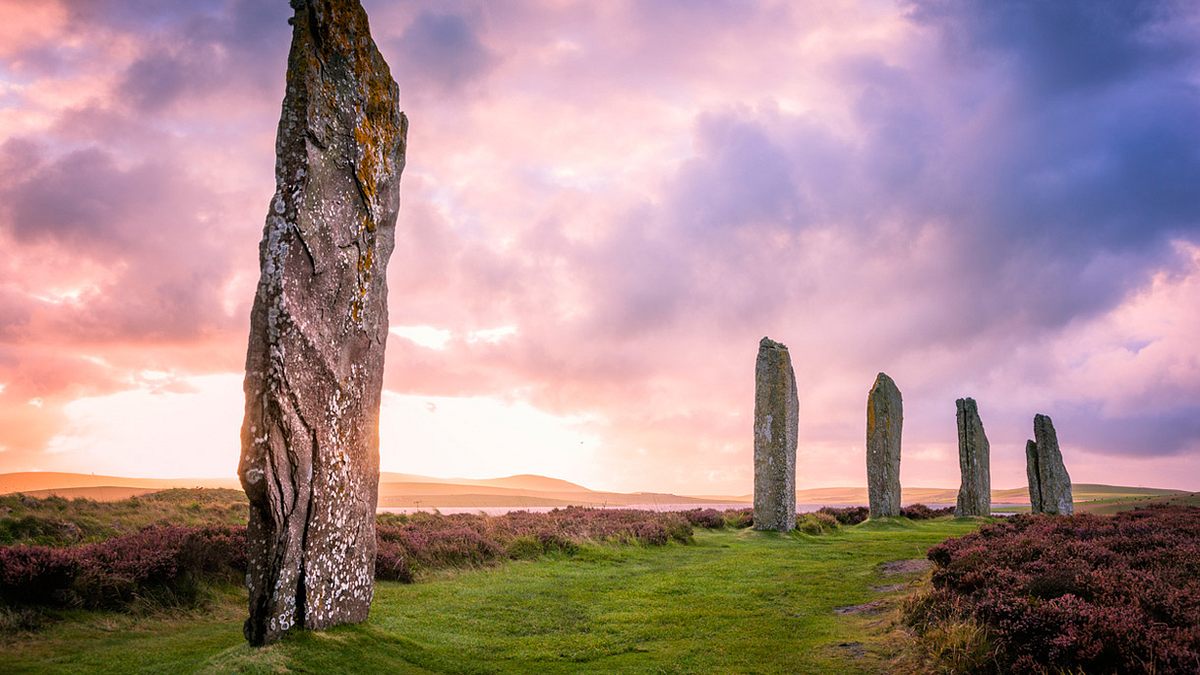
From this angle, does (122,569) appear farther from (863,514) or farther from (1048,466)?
(1048,466)

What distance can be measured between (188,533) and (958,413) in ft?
98.6

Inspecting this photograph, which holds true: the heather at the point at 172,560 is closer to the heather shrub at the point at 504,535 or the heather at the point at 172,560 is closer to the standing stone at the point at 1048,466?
the heather shrub at the point at 504,535

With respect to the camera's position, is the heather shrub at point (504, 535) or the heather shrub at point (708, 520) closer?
the heather shrub at point (504, 535)

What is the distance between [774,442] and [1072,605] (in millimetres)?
16729

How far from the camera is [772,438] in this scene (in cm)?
2302

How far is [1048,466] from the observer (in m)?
29.4

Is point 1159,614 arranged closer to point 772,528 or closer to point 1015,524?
point 1015,524

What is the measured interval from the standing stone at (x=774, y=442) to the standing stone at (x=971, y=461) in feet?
38.8

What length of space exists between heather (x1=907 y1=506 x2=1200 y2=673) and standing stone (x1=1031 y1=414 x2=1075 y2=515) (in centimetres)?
2016

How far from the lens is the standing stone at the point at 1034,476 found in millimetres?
29672

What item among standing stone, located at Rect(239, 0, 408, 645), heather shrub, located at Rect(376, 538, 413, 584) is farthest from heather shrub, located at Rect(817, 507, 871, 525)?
standing stone, located at Rect(239, 0, 408, 645)

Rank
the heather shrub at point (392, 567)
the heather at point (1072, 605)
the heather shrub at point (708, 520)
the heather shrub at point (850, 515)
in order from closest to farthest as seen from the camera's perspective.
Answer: the heather at point (1072, 605) → the heather shrub at point (392, 567) → the heather shrub at point (708, 520) → the heather shrub at point (850, 515)

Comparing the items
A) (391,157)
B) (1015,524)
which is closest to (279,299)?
(391,157)

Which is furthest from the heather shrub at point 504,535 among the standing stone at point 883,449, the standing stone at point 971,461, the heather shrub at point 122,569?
the standing stone at point 971,461
